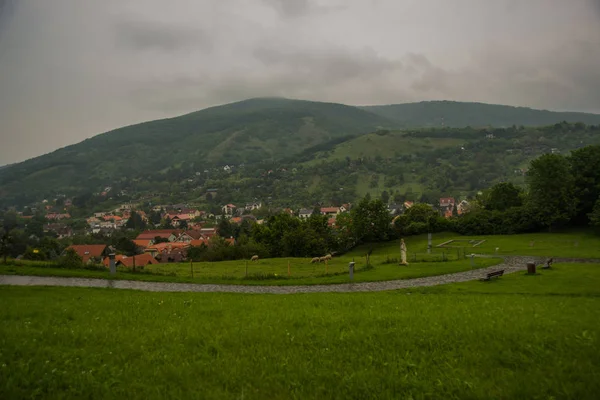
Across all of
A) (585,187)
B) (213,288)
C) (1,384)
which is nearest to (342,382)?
(1,384)

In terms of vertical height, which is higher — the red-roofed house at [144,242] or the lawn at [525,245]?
the lawn at [525,245]

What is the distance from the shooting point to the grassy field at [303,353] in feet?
23.4

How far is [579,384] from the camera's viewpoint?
6938 millimetres

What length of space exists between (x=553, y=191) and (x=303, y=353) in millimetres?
67813

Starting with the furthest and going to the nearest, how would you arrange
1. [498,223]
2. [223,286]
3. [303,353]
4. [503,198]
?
[503,198], [498,223], [223,286], [303,353]

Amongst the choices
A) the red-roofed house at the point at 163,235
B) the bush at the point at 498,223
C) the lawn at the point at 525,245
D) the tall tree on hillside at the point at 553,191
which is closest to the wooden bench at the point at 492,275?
the lawn at the point at 525,245

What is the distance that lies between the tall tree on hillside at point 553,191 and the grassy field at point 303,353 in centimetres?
5788

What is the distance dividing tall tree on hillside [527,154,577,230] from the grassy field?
2279 inches

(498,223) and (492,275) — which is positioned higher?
(492,275)

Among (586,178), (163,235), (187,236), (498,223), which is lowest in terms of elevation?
(187,236)

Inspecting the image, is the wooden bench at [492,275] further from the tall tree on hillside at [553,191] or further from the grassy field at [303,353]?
the tall tree on hillside at [553,191]

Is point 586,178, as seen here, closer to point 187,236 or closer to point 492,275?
point 492,275

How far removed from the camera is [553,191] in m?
64.3

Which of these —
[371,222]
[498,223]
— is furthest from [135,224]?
[498,223]
